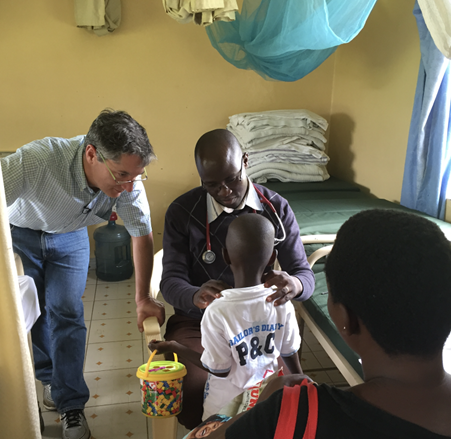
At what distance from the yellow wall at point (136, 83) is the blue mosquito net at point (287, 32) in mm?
695

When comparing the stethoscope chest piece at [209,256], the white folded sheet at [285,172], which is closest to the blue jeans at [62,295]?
the stethoscope chest piece at [209,256]

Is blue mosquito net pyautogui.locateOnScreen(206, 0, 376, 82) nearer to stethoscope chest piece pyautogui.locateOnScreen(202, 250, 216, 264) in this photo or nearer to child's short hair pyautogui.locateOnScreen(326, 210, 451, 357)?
stethoscope chest piece pyautogui.locateOnScreen(202, 250, 216, 264)

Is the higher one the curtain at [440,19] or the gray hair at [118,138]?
the curtain at [440,19]

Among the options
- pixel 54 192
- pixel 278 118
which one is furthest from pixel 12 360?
pixel 278 118

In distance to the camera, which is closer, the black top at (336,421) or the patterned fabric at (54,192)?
the black top at (336,421)

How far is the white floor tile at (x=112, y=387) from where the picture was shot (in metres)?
2.19

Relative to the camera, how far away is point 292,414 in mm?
581

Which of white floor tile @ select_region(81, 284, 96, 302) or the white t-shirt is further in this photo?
white floor tile @ select_region(81, 284, 96, 302)

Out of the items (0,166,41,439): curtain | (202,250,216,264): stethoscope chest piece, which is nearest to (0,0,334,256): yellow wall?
(202,250,216,264): stethoscope chest piece

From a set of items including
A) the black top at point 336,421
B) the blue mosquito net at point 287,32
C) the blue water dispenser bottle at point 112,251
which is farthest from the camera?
the blue water dispenser bottle at point 112,251

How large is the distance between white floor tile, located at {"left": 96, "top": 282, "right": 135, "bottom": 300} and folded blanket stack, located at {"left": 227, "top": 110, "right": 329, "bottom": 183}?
1396 mm

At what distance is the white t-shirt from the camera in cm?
110

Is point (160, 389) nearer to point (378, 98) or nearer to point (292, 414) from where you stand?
point (292, 414)

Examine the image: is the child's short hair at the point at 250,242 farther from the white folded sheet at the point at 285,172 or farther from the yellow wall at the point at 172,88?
the white folded sheet at the point at 285,172
